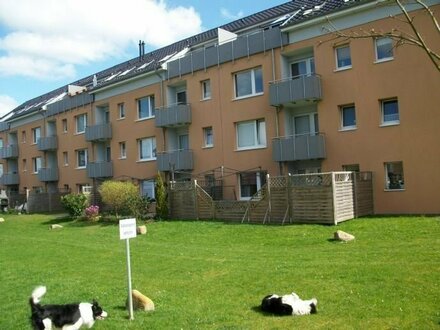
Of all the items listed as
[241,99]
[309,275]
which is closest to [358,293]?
[309,275]

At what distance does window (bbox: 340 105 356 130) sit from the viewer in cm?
2309

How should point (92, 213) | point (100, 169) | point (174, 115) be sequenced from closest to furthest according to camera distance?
point (92, 213) < point (174, 115) < point (100, 169)

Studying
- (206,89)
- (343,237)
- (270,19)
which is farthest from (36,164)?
(343,237)

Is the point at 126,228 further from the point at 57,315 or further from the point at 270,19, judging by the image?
the point at 270,19

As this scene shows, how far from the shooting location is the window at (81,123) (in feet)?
135

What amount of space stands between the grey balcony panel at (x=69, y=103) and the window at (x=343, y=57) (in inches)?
875

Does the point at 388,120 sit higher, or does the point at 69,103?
the point at 69,103

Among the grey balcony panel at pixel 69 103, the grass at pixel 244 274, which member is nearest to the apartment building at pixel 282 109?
the grey balcony panel at pixel 69 103

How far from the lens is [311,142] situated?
928 inches

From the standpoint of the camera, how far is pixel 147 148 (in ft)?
112

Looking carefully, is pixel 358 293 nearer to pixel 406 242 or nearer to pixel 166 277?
pixel 166 277

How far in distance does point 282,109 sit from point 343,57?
13.0ft

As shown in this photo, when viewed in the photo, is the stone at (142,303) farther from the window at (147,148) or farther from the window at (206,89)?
the window at (147,148)

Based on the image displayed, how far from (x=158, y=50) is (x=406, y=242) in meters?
32.4
